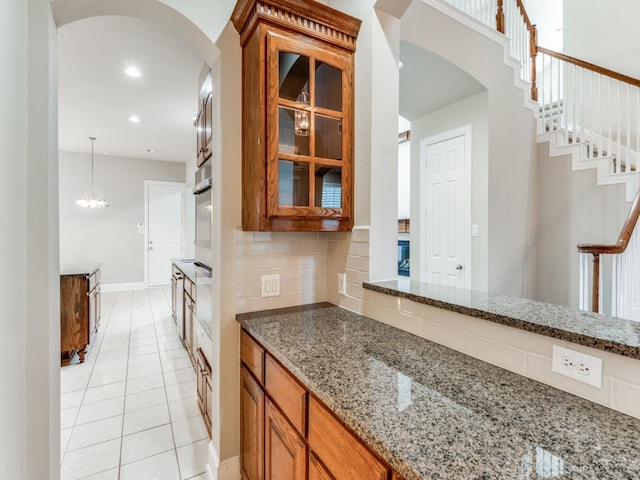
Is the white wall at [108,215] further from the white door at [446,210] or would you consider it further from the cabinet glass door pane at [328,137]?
the cabinet glass door pane at [328,137]

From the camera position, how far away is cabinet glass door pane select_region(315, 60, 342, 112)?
1557 millimetres

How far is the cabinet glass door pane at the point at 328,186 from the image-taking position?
1561 millimetres

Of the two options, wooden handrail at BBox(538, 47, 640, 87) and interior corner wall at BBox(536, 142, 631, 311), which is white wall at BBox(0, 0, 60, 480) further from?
wooden handrail at BBox(538, 47, 640, 87)

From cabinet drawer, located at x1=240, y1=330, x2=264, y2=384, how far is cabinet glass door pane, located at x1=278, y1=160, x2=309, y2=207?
2.19 ft

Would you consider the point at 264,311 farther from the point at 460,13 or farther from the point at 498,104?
the point at 498,104

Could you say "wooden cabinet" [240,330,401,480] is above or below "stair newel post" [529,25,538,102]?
below

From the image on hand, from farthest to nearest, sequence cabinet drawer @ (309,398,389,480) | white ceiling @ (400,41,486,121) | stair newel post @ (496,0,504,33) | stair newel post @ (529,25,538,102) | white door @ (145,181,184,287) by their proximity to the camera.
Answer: white door @ (145,181,184,287)
stair newel post @ (529,25,538,102)
stair newel post @ (496,0,504,33)
white ceiling @ (400,41,486,121)
cabinet drawer @ (309,398,389,480)

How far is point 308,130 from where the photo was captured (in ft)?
5.00

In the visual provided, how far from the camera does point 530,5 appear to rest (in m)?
5.31

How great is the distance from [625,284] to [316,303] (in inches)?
95.5

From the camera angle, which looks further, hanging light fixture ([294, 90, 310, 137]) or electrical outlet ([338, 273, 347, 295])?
electrical outlet ([338, 273, 347, 295])

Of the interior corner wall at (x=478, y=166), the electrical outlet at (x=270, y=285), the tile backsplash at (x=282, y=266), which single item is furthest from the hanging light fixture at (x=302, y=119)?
the interior corner wall at (x=478, y=166)

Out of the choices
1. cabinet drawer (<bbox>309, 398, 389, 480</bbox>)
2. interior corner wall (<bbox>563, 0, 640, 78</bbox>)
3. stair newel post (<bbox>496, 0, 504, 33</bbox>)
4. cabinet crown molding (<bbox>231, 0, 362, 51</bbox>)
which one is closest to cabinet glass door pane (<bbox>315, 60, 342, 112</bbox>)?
cabinet crown molding (<bbox>231, 0, 362, 51</bbox>)

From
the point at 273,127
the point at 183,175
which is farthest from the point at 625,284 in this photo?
the point at 183,175
